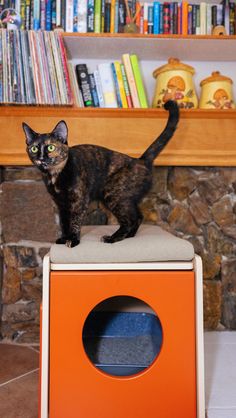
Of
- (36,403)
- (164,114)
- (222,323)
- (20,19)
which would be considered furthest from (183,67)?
(36,403)

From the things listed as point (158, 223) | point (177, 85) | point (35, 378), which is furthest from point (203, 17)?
→ point (35, 378)

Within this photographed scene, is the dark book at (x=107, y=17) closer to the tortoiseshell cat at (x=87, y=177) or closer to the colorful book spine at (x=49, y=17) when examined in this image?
the colorful book spine at (x=49, y=17)

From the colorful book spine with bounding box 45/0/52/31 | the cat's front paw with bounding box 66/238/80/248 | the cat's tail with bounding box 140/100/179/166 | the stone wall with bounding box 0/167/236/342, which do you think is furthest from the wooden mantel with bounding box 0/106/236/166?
the cat's front paw with bounding box 66/238/80/248

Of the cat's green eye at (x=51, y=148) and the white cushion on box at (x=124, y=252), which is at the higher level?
the cat's green eye at (x=51, y=148)

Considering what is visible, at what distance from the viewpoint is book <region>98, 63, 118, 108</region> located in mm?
1491

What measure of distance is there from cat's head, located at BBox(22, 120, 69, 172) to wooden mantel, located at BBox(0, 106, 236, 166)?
0.41 metres

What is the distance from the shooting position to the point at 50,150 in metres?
1.00

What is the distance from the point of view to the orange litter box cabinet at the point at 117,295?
2.90 feet

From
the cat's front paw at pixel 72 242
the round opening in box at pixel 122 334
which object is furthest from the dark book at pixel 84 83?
the round opening in box at pixel 122 334

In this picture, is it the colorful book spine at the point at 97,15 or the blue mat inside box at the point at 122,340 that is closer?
the blue mat inside box at the point at 122,340

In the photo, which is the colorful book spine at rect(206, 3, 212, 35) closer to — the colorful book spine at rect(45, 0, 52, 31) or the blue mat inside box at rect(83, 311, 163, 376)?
the colorful book spine at rect(45, 0, 52, 31)

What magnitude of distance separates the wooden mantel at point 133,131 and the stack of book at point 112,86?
0.08 m

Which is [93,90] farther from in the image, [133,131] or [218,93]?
[218,93]

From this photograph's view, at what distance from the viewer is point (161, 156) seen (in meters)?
1.49
